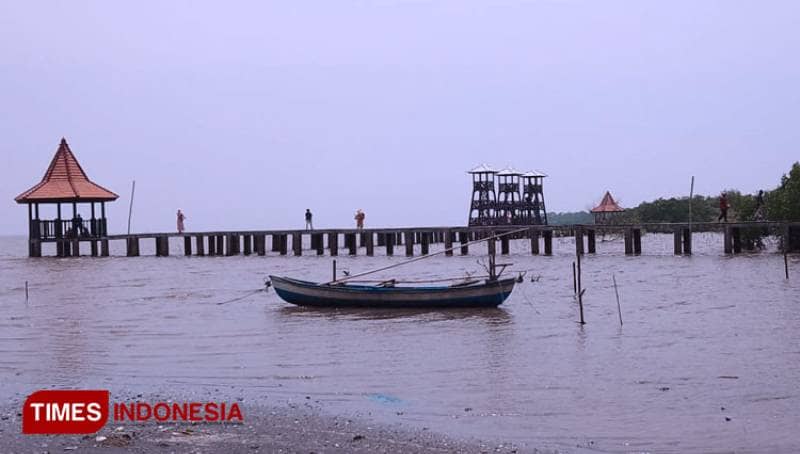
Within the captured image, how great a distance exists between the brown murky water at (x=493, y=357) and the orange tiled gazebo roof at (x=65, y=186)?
54.2 ft

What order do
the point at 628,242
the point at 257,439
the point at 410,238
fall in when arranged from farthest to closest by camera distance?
the point at 410,238 → the point at 628,242 → the point at 257,439

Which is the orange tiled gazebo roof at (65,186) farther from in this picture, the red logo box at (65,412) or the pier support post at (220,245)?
the red logo box at (65,412)

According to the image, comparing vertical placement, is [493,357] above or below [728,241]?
below

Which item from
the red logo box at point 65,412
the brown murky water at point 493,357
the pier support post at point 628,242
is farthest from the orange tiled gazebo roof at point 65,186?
the red logo box at point 65,412

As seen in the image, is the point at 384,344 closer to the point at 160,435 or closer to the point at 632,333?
the point at 632,333

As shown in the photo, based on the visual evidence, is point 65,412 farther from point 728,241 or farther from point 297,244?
point 297,244

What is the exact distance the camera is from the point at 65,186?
141 feet

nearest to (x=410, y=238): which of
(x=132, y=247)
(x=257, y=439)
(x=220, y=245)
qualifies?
(x=220, y=245)

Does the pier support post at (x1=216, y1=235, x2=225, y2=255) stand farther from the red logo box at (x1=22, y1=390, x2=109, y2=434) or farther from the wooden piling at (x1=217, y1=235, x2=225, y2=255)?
the red logo box at (x1=22, y1=390, x2=109, y2=434)

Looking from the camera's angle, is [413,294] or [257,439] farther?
[413,294]

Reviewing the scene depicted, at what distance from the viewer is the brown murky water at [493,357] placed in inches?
379

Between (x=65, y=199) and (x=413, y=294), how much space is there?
27.3 m

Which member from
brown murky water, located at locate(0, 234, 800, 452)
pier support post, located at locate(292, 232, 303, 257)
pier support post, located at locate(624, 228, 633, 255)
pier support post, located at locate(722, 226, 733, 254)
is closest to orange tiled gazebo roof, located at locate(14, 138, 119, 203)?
pier support post, located at locate(292, 232, 303, 257)

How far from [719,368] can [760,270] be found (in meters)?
18.7
